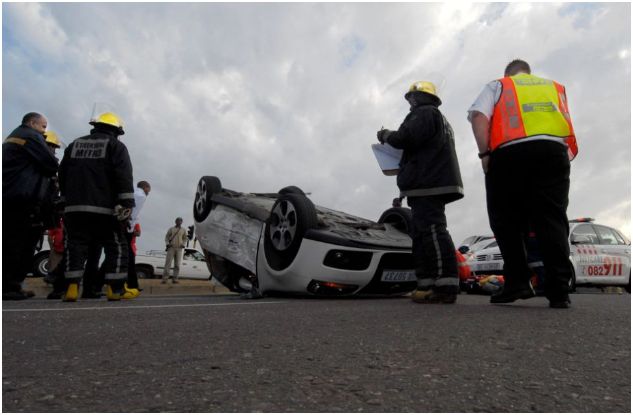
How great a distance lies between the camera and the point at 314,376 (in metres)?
1.47

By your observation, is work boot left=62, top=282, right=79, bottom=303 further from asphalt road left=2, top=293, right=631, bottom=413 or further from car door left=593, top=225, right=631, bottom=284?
car door left=593, top=225, right=631, bottom=284

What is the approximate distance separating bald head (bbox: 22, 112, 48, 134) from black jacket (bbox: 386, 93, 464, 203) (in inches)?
148

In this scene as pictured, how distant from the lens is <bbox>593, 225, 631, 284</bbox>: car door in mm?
9352

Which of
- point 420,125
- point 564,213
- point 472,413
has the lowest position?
A: point 472,413

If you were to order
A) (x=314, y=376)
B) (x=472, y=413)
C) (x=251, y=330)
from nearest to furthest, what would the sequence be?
(x=472, y=413) → (x=314, y=376) → (x=251, y=330)

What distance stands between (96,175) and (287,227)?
5.85ft

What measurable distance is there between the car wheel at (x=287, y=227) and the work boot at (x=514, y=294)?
5.48 feet

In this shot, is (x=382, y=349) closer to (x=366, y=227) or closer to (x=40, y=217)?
(x=366, y=227)

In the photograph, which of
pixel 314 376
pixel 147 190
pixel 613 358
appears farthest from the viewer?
pixel 147 190

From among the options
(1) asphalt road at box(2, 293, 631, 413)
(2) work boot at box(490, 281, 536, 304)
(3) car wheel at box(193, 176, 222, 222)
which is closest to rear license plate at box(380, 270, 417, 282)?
(2) work boot at box(490, 281, 536, 304)

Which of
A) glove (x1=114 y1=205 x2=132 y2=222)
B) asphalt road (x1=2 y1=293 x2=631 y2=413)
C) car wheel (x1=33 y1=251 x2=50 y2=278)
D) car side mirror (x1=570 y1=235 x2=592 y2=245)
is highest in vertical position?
car side mirror (x1=570 y1=235 x2=592 y2=245)

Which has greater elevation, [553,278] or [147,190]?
[147,190]

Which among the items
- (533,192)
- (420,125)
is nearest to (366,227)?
(420,125)

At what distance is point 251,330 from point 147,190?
18.3 feet
